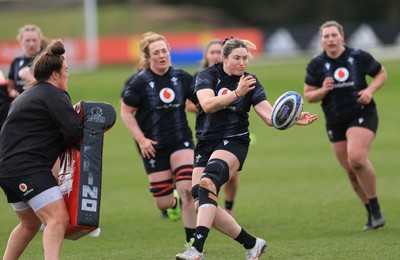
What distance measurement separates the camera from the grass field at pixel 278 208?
8070mm

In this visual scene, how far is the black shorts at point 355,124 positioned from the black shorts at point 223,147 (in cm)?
230

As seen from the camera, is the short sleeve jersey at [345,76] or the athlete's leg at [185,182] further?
the short sleeve jersey at [345,76]

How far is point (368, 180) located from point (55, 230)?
4166 millimetres

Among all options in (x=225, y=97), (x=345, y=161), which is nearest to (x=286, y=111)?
(x=225, y=97)

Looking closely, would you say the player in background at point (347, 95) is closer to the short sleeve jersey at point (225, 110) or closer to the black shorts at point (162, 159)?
the black shorts at point (162, 159)

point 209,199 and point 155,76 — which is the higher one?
point 155,76

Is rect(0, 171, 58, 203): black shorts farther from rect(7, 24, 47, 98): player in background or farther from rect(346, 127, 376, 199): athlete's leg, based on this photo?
rect(7, 24, 47, 98): player in background

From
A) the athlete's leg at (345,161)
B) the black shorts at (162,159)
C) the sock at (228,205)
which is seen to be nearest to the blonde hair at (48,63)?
the black shorts at (162,159)

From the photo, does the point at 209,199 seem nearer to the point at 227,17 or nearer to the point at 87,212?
the point at 87,212

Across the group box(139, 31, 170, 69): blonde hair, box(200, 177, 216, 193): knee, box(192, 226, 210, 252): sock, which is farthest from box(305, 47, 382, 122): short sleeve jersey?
box(192, 226, 210, 252): sock

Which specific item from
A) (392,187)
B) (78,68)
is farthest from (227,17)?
(392,187)

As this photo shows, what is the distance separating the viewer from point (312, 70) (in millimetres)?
9562

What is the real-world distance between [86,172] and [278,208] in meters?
4.92

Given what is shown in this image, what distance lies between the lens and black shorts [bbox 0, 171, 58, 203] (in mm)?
6227
